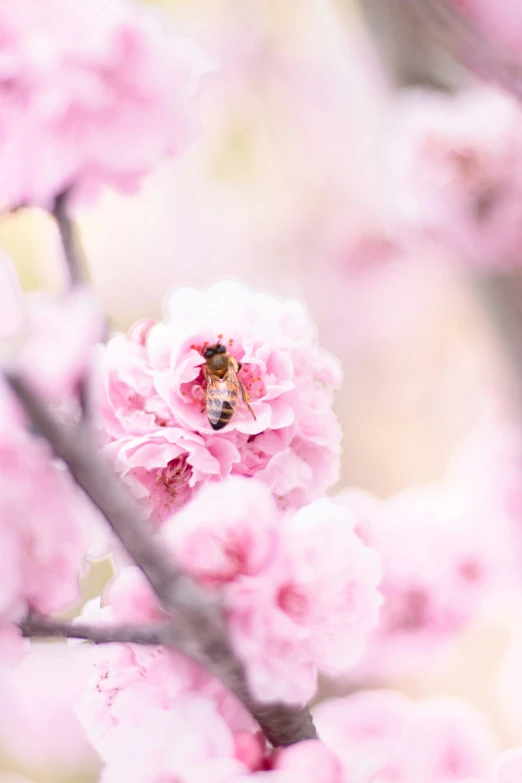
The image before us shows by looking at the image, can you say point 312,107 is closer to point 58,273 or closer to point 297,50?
point 297,50

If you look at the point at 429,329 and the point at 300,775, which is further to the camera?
the point at 429,329

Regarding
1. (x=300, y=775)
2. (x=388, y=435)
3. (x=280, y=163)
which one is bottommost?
(x=300, y=775)

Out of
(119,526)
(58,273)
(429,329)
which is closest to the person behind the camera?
(119,526)

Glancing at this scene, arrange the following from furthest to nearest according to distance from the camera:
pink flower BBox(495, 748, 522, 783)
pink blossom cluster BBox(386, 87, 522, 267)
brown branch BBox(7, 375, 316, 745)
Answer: pink blossom cluster BBox(386, 87, 522, 267) → pink flower BBox(495, 748, 522, 783) → brown branch BBox(7, 375, 316, 745)

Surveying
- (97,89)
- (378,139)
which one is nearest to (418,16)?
(378,139)

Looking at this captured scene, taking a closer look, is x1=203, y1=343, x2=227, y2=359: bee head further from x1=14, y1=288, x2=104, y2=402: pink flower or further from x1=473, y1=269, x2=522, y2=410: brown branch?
x1=473, y1=269, x2=522, y2=410: brown branch

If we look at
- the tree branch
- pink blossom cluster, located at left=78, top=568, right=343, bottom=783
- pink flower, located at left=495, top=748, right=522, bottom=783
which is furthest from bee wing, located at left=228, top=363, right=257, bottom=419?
the tree branch

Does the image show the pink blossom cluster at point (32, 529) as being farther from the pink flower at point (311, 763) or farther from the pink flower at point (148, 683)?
the pink flower at point (311, 763)
